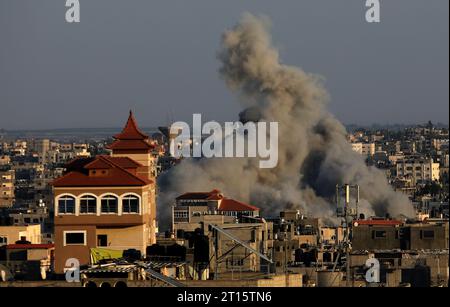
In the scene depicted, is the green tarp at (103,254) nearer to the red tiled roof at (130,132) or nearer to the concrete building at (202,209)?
the red tiled roof at (130,132)

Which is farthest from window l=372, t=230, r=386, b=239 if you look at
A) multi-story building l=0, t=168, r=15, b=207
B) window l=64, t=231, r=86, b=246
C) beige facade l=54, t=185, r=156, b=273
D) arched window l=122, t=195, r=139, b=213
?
multi-story building l=0, t=168, r=15, b=207

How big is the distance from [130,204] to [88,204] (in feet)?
3.16

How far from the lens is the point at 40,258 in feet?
165

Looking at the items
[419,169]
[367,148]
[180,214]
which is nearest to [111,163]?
[180,214]

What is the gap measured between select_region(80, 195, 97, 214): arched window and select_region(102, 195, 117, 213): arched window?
208mm

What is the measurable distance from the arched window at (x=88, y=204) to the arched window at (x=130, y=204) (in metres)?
0.65

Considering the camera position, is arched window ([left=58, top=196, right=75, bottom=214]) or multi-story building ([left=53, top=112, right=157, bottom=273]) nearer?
multi-story building ([left=53, top=112, right=157, bottom=273])

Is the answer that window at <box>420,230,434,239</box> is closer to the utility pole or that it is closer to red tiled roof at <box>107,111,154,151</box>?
the utility pole

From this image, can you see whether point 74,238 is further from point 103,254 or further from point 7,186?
point 7,186

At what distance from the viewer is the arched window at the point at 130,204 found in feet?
169

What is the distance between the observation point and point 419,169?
117562 millimetres

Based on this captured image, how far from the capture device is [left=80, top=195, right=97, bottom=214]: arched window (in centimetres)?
5125
